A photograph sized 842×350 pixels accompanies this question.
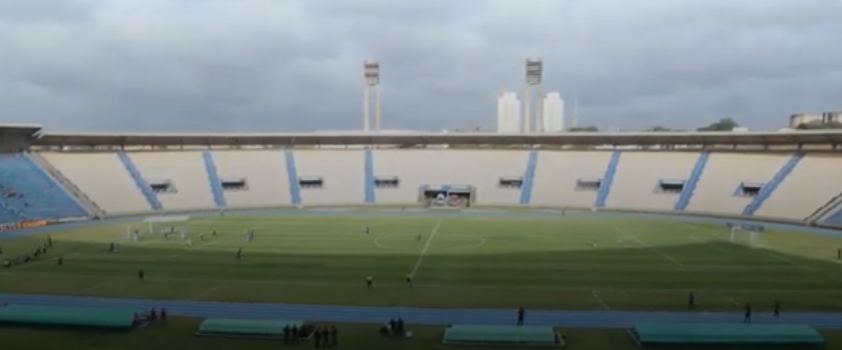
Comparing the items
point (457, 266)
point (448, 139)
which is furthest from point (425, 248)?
point (448, 139)

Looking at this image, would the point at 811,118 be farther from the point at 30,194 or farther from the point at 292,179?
the point at 30,194

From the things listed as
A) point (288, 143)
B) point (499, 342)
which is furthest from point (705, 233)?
point (288, 143)

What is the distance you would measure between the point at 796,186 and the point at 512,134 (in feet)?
83.6

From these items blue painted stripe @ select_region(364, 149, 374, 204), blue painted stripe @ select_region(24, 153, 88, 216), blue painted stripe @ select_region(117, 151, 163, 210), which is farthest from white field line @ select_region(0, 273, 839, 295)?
blue painted stripe @ select_region(364, 149, 374, 204)

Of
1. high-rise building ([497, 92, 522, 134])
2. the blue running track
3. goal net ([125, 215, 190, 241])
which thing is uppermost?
high-rise building ([497, 92, 522, 134])

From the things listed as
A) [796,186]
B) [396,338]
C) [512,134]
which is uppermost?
[512,134]

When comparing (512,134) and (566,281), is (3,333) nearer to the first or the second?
(566,281)

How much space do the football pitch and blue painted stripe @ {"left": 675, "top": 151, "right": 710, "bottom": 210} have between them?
30.4ft

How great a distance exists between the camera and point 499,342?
1806 cm

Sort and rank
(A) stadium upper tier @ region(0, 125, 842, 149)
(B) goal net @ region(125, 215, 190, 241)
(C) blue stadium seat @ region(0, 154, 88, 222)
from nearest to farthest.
→ (B) goal net @ region(125, 215, 190, 241)
(C) blue stadium seat @ region(0, 154, 88, 222)
(A) stadium upper tier @ region(0, 125, 842, 149)

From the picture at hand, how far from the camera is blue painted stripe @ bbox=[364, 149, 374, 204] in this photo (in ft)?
194

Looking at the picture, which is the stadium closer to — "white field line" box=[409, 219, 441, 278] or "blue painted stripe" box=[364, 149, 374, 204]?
"white field line" box=[409, 219, 441, 278]

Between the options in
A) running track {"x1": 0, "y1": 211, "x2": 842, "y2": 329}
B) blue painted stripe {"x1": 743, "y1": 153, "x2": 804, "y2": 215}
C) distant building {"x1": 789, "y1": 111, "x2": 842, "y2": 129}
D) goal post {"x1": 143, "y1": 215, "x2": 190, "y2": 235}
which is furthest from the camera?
distant building {"x1": 789, "y1": 111, "x2": 842, "y2": 129}

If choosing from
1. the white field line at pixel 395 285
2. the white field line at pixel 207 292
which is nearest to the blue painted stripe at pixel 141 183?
the white field line at pixel 395 285
